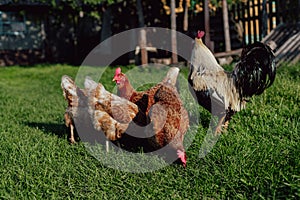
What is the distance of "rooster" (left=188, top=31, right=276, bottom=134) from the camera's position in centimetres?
420

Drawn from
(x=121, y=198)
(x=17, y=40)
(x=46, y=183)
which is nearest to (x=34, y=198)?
(x=46, y=183)

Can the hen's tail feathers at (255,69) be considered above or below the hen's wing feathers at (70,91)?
above

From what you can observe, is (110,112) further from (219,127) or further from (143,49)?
(143,49)

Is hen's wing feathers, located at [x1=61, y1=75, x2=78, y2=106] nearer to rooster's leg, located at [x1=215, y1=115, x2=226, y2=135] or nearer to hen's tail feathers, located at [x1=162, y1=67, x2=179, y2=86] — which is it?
hen's tail feathers, located at [x1=162, y1=67, x2=179, y2=86]

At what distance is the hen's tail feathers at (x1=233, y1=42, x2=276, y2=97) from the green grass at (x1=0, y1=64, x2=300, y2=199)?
1.70 ft

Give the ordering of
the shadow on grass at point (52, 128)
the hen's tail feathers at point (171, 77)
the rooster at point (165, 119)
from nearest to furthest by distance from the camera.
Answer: the rooster at point (165, 119) < the hen's tail feathers at point (171, 77) < the shadow on grass at point (52, 128)

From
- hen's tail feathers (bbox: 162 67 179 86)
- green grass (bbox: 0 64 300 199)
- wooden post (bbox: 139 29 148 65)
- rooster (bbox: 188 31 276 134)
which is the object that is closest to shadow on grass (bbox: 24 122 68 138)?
green grass (bbox: 0 64 300 199)

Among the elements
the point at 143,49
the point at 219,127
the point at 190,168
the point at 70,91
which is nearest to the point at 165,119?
the point at 190,168

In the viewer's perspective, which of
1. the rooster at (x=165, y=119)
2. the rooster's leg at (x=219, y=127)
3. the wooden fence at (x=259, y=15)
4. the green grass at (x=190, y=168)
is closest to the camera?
the green grass at (x=190, y=168)

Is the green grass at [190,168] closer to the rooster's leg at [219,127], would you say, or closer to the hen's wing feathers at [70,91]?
the rooster's leg at [219,127]

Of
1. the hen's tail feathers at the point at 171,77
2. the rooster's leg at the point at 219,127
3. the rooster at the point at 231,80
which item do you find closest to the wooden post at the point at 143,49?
the hen's tail feathers at the point at 171,77

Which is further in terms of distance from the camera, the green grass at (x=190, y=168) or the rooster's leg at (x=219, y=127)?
the rooster's leg at (x=219, y=127)

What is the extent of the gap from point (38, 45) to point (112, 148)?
17730 mm

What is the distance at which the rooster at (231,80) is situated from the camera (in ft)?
13.8
